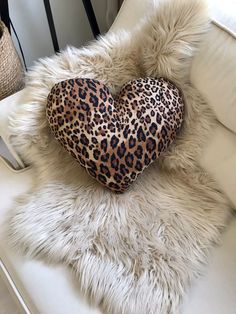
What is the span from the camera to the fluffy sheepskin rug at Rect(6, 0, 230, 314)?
0.85 metres

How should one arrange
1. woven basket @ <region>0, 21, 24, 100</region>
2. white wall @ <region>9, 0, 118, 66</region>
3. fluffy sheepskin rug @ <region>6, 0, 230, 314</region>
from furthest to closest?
1. white wall @ <region>9, 0, 118, 66</region>
2. woven basket @ <region>0, 21, 24, 100</region>
3. fluffy sheepskin rug @ <region>6, 0, 230, 314</region>

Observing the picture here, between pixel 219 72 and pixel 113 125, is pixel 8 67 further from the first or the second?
pixel 219 72

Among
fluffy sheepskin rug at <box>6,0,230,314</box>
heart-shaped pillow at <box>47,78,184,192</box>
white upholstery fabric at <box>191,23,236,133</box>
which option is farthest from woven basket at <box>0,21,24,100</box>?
white upholstery fabric at <box>191,23,236,133</box>

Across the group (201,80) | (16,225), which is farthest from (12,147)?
(201,80)

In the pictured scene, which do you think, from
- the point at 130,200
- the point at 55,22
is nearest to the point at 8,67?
the point at 55,22

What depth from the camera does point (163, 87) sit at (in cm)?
100

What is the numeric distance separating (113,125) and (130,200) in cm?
22

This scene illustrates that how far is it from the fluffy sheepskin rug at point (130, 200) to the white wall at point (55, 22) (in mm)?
637

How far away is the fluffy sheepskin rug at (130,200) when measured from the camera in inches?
33.5

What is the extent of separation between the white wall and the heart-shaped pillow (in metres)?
0.79

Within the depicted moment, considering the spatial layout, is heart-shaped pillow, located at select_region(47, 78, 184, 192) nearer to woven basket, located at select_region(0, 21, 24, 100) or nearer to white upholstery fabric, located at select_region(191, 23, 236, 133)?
white upholstery fabric, located at select_region(191, 23, 236, 133)

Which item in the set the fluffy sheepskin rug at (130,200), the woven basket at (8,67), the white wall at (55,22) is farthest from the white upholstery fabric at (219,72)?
the white wall at (55,22)

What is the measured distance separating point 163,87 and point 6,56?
644 mm

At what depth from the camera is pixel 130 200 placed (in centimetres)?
98
